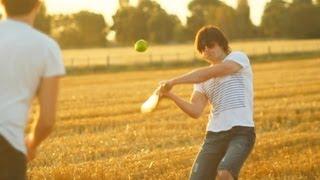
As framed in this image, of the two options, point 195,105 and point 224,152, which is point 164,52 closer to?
point 195,105

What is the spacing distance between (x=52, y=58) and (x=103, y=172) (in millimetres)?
4915

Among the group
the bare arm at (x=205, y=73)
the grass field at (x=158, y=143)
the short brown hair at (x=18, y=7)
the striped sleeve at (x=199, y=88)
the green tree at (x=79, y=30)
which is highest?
the short brown hair at (x=18, y=7)

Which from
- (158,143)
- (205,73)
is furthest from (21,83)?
(158,143)

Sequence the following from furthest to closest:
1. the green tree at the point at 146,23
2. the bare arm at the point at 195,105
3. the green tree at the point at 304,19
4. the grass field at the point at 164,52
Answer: the green tree at the point at 304,19 → the grass field at the point at 164,52 → the green tree at the point at 146,23 → the bare arm at the point at 195,105

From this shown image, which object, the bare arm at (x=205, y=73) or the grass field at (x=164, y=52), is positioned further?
the grass field at (x=164, y=52)

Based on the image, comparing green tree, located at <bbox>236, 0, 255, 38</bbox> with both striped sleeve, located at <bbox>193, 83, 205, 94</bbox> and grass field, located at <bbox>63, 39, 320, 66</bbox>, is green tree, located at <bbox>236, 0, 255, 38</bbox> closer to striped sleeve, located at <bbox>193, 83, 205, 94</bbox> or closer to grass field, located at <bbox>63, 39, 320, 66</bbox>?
grass field, located at <bbox>63, 39, 320, 66</bbox>

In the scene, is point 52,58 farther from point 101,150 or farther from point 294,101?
point 294,101

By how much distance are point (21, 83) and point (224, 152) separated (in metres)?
2.63

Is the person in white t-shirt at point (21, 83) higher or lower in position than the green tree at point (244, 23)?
higher

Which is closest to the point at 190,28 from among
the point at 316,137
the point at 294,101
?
the point at 294,101

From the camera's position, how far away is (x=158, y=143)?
1210 centimetres

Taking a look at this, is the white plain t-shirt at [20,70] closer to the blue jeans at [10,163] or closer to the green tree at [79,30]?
the blue jeans at [10,163]

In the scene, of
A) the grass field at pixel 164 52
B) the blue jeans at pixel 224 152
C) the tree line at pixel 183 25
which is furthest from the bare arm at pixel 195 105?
the tree line at pixel 183 25

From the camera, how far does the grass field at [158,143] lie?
8906 millimetres
